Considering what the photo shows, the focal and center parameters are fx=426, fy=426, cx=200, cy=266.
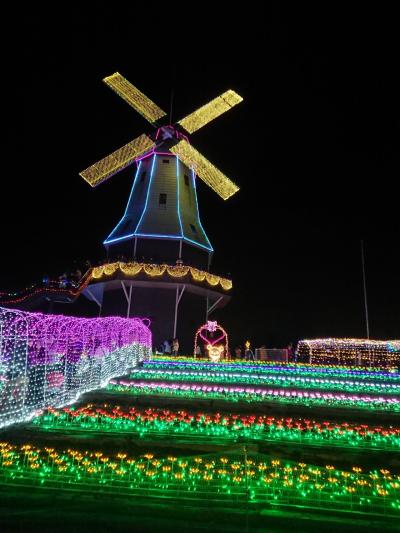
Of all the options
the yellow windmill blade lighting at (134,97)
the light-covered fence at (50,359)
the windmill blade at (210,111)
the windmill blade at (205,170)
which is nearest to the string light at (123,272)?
the windmill blade at (205,170)

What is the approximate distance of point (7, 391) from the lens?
285 inches

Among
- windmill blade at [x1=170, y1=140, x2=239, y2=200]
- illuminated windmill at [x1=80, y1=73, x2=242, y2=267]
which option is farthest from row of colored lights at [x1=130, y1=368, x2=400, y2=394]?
windmill blade at [x1=170, y1=140, x2=239, y2=200]

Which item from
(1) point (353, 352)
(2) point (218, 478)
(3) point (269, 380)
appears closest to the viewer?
(2) point (218, 478)

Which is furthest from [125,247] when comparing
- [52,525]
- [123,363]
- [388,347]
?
[52,525]

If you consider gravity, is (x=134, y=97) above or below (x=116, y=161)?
above

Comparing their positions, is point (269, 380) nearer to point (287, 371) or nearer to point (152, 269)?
point (287, 371)

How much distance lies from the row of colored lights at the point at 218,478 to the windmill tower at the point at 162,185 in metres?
20.0

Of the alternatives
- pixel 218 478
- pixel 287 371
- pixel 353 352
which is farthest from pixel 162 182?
pixel 218 478

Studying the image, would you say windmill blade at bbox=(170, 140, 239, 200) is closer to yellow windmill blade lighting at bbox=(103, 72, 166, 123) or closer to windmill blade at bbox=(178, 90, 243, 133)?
windmill blade at bbox=(178, 90, 243, 133)

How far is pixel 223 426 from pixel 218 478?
2615 mm

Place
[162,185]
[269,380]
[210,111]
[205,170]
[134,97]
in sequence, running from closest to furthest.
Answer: [269,380], [162,185], [205,170], [210,111], [134,97]

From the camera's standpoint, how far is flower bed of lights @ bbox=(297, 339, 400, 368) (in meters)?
24.0

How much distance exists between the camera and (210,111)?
32406 millimetres

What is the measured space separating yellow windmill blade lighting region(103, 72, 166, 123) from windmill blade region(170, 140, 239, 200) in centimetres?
361
